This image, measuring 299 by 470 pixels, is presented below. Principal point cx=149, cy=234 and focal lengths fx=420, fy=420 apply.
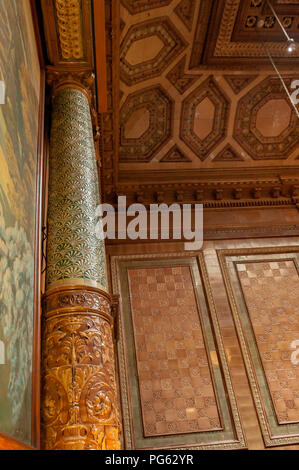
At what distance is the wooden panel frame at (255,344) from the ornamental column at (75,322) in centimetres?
384

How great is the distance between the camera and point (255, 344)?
20.0 feet

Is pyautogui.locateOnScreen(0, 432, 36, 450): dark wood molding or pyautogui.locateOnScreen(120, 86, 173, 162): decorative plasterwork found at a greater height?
pyautogui.locateOnScreen(120, 86, 173, 162): decorative plasterwork

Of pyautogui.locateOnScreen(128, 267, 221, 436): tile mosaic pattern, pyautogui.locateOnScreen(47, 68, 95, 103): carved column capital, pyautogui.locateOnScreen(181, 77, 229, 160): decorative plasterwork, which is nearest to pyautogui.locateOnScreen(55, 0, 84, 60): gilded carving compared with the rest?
pyautogui.locateOnScreen(47, 68, 95, 103): carved column capital

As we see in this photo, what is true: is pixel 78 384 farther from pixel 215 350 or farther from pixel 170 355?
pixel 215 350

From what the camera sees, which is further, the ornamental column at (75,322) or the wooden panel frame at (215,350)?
the wooden panel frame at (215,350)

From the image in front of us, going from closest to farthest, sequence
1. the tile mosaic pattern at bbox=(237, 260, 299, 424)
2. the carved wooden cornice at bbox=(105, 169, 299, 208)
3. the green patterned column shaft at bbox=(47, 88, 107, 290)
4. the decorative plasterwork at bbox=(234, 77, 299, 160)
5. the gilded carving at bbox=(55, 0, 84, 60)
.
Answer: the green patterned column shaft at bbox=(47, 88, 107, 290) → the gilded carving at bbox=(55, 0, 84, 60) → the tile mosaic pattern at bbox=(237, 260, 299, 424) → the carved wooden cornice at bbox=(105, 169, 299, 208) → the decorative plasterwork at bbox=(234, 77, 299, 160)

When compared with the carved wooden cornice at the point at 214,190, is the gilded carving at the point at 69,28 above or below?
below

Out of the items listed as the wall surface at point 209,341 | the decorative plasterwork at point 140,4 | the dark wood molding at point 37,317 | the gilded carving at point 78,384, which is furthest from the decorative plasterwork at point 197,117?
the gilded carving at point 78,384

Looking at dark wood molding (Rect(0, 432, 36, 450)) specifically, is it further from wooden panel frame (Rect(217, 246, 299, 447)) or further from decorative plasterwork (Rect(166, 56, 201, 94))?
decorative plasterwork (Rect(166, 56, 201, 94))

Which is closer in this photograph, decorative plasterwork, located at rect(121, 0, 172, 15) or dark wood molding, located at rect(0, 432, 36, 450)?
dark wood molding, located at rect(0, 432, 36, 450)

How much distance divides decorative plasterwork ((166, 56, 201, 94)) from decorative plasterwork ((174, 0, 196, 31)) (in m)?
0.66

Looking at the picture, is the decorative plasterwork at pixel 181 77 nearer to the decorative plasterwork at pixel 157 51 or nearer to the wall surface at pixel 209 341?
the decorative plasterwork at pixel 157 51

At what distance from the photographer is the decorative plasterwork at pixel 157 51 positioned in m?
6.34

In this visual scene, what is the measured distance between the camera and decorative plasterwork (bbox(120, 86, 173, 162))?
7.29 meters
